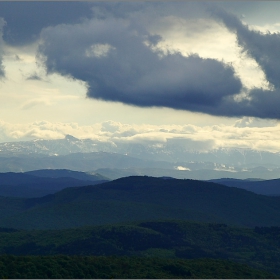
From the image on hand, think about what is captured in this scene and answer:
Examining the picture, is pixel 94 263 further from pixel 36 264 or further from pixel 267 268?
pixel 267 268

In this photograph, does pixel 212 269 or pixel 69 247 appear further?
pixel 69 247

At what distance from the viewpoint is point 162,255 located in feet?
647

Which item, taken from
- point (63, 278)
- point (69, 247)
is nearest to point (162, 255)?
point (69, 247)

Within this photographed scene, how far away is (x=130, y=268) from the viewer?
5276 inches

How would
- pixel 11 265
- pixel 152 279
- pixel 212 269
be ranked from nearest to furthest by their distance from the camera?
1. pixel 11 265
2. pixel 152 279
3. pixel 212 269

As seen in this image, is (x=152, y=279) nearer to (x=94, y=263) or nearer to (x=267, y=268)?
(x=94, y=263)

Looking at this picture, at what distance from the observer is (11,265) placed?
11581cm

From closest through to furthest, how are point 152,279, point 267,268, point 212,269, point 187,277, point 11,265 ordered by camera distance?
point 11,265
point 152,279
point 187,277
point 212,269
point 267,268

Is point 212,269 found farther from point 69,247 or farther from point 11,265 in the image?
point 69,247

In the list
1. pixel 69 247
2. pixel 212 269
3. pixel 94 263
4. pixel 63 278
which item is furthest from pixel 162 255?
pixel 63 278

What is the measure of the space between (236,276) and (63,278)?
44.8 m

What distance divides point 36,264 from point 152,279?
24636mm

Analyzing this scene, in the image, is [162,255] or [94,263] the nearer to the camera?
[94,263]

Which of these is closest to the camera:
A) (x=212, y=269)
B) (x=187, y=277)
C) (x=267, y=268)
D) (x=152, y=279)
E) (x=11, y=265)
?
(x=11, y=265)
